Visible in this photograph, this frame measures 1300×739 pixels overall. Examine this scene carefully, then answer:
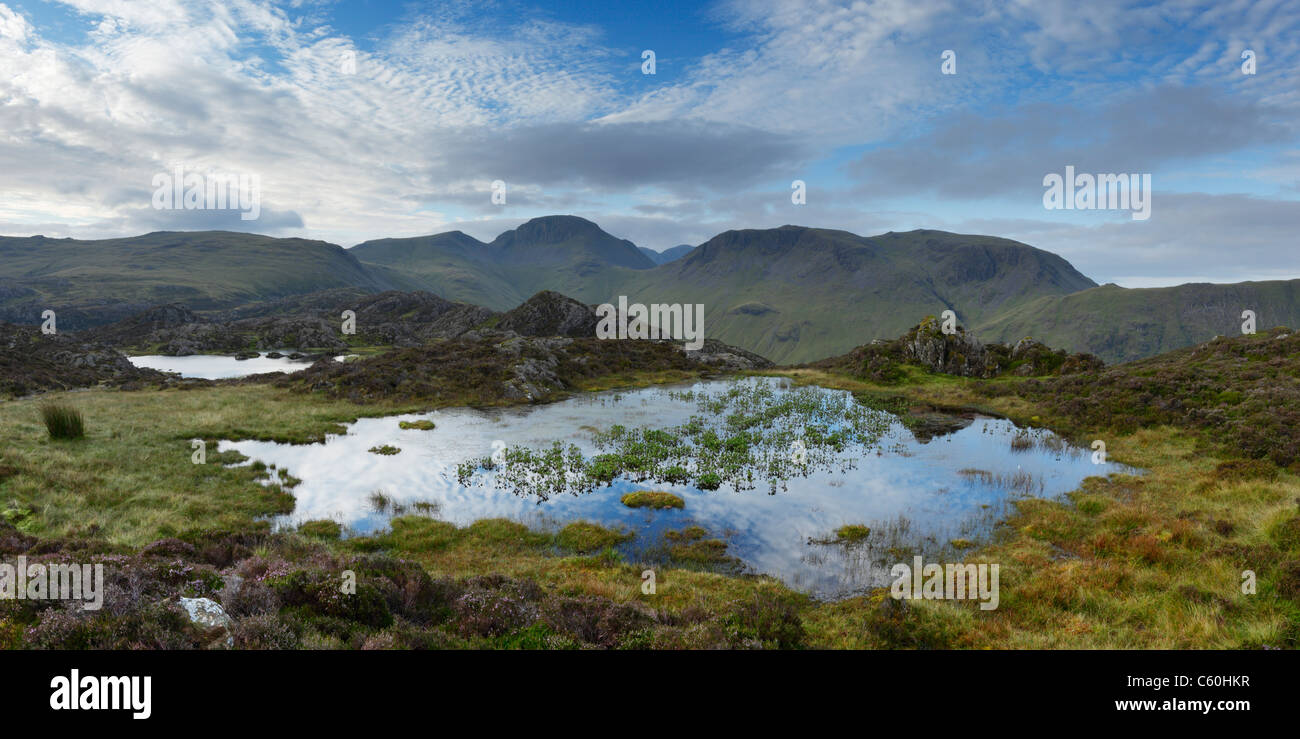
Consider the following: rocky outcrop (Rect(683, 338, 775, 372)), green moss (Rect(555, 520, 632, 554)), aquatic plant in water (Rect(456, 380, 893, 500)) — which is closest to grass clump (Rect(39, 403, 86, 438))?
aquatic plant in water (Rect(456, 380, 893, 500))

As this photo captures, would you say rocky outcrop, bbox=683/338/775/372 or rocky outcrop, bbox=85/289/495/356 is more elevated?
rocky outcrop, bbox=85/289/495/356

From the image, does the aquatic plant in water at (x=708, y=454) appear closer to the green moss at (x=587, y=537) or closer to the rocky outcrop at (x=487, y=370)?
the green moss at (x=587, y=537)

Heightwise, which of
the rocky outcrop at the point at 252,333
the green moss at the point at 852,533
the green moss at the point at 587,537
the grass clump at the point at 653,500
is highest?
the rocky outcrop at the point at 252,333

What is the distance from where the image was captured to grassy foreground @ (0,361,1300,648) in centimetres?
1016

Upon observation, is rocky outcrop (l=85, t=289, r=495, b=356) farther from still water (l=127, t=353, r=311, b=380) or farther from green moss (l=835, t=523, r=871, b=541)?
green moss (l=835, t=523, r=871, b=541)

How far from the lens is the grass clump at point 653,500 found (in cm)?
2334

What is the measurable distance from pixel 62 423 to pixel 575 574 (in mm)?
31798

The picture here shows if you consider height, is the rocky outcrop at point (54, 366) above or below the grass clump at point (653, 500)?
above

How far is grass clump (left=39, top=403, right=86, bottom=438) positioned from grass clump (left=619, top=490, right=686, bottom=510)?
3049 cm

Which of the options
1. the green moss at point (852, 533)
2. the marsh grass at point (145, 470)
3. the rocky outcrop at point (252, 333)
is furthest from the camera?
the rocky outcrop at point (252, 333)

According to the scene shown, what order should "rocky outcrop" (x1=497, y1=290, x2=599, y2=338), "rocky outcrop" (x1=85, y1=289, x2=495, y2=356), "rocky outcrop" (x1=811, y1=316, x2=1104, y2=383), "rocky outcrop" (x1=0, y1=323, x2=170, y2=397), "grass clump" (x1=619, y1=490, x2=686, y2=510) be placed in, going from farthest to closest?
1. "rocky outcrop" (x1=497, y1=290, x2=599, y2=338)
2. "rocky outcrop" (x1=85, y1=289, x2=495, y2=356)
3. "rocky outcrop" (x1=811, y1=316, x2=1104, y2=383)
4. "rocky outcrop" (x1=0, y1=323, x2=170, y2=397)
5. "grass clump" (x1=619, y1=490, x2=686, y2=510)

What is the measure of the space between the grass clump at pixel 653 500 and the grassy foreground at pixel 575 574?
3584 millimetres

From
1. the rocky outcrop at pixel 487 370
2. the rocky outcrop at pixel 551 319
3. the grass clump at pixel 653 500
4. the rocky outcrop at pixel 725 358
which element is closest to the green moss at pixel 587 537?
the grass clump at pixel 653 500
